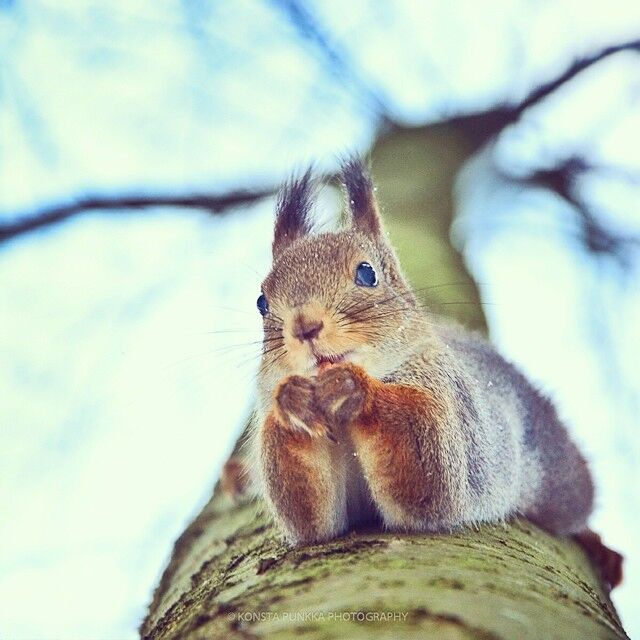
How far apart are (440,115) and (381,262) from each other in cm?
31

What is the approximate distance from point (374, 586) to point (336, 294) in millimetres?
357

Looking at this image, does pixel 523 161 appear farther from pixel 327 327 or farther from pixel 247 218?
pixel 327 327

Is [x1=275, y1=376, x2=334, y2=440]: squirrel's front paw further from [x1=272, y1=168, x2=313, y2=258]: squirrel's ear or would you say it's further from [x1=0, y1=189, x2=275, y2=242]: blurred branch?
[x1=0, y1=189, x2=275, y2=242]: blurred branch

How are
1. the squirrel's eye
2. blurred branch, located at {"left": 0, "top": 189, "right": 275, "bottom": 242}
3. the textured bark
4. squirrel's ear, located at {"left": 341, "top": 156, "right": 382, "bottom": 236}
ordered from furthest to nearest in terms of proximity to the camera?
blurred branch, located at {"left": 0, "top": 189, "right": 275, "bottom": 242}
squirrel's ear, located at {"left": 341, "top": 156, "right": 382, "bottom": 236}
the squirrel's eye
the textured bark

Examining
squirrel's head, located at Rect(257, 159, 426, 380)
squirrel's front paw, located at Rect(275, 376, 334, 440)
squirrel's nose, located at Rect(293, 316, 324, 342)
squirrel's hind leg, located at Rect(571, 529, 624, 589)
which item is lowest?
squirrel's hind leg, located at Rect(571, 529, 624, 589)

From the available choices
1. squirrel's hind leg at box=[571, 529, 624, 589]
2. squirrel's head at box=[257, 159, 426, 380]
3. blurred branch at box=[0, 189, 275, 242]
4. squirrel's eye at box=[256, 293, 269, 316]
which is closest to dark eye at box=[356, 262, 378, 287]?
squirrel's head at box=[257, 159, 426, 380]

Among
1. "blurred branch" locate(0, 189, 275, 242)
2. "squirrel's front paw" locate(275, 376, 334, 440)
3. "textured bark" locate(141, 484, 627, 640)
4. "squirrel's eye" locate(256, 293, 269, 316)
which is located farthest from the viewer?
"blurred branch" locate(0, 189, 275, 242)

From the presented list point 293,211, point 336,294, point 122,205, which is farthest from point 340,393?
point 122,205

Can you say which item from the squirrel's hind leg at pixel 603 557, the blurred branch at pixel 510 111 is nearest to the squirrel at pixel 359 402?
the squirrel's hind leg at pixel 603 557

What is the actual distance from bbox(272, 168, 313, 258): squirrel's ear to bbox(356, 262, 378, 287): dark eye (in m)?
0.13

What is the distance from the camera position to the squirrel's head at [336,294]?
806mm

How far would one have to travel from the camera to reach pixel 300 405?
2.47 feet

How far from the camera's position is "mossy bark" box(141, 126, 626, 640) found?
1.83 ft

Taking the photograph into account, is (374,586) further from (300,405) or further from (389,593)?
(300,405)
